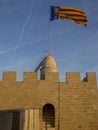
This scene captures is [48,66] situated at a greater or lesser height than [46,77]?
greater

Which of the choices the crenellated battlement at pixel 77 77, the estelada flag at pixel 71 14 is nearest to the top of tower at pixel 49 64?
the crenellated battlement at pixel 77 77

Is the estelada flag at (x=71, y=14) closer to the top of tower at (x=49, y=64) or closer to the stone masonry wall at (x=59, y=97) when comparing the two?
the top of tower at (x=49, y=64)

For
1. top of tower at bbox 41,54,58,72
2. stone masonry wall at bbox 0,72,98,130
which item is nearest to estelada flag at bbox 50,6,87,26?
top of tower at bbox 41,54,58,72

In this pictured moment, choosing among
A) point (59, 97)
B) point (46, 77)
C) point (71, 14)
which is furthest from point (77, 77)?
point (71, 14)

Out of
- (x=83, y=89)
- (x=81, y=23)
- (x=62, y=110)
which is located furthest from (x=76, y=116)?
(x=81, y=23)

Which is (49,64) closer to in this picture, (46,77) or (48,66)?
(48,66)

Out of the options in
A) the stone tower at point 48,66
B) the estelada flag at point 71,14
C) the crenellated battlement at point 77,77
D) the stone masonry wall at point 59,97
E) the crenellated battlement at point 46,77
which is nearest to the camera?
the stone masonry wall at point 59,97

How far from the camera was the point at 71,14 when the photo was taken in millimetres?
18047

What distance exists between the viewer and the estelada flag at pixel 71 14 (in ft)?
58.8

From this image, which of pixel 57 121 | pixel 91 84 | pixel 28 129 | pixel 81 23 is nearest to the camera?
pixel 28 129

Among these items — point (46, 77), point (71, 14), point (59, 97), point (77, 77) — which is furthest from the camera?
point (71, 14)

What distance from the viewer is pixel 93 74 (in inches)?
640

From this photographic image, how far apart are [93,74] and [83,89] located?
1.44m

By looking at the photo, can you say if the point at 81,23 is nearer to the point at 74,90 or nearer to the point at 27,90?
the point at 74,90
